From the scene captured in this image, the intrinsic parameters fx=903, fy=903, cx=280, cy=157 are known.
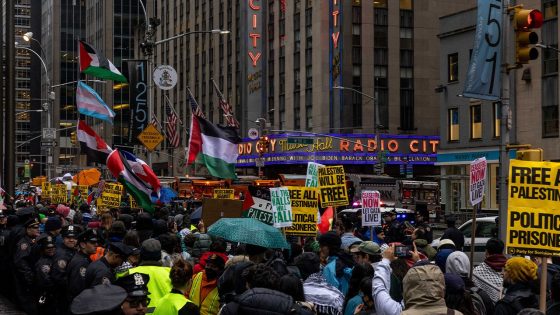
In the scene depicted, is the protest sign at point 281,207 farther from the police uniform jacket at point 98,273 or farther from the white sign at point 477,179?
the police uniform jacket at point 98,273

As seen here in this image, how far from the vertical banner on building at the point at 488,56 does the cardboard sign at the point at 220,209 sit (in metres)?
4.22

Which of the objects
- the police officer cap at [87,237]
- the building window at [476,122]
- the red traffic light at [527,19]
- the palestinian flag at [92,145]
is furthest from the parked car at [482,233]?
the building window at [476,122]

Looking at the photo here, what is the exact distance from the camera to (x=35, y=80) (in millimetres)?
175625

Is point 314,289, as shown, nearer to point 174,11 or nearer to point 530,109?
point 530,109

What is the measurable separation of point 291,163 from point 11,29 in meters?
46.2

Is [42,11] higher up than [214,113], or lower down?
higher up

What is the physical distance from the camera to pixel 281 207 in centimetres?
1242

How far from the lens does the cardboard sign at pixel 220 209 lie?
1513 centimetres

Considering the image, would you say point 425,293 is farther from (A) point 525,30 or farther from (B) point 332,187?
(B) point 332,187

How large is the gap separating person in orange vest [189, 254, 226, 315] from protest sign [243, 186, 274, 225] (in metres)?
4.12

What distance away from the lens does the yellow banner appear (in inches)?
335

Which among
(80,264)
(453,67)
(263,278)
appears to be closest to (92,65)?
(80,264)

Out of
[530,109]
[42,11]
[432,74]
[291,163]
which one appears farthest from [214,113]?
[42,11]

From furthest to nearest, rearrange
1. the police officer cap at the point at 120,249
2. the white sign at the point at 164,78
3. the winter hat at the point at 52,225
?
the white sign at the point at 164,78 < the winter hat at the point at 52,225 < the police officer cap at the point at 120,249
